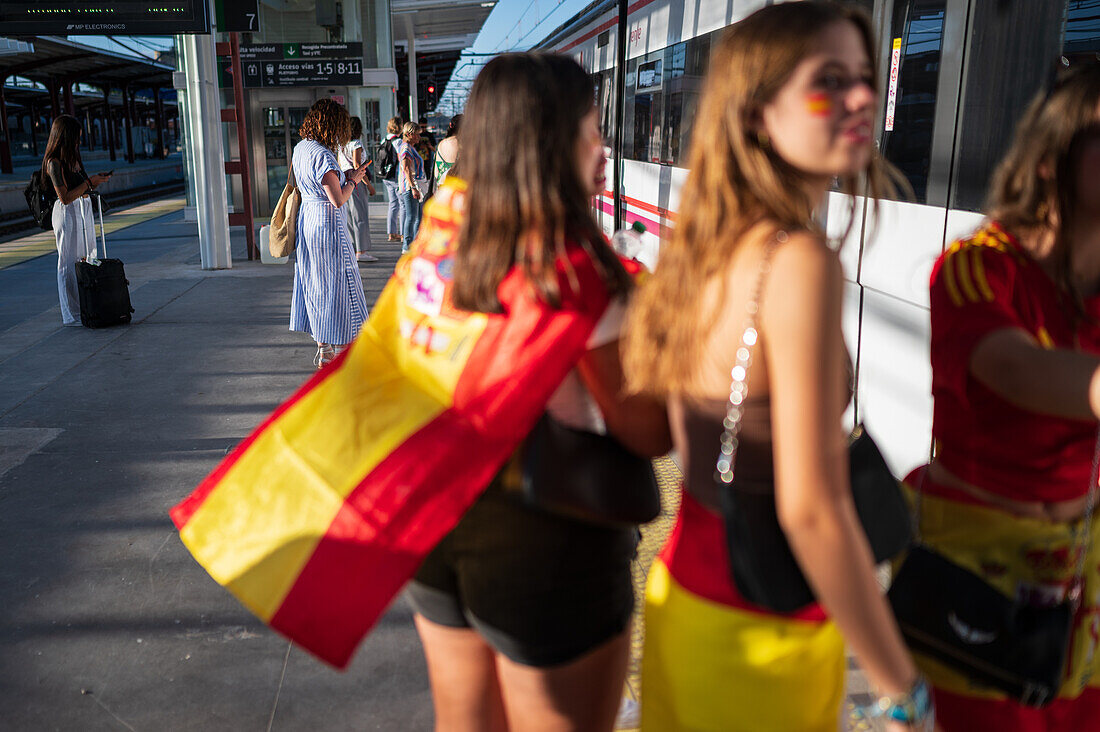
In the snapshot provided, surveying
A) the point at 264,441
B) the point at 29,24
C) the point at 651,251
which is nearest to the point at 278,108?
the point at 29,24

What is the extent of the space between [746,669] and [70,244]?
7956 mm

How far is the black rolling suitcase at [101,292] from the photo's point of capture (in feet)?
24.5

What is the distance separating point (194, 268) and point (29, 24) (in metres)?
3.08

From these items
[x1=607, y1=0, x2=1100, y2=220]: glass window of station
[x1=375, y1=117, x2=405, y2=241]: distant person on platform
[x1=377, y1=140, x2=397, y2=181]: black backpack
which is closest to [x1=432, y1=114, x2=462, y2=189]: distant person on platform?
[x1=375, y1=117, x2=405, y2=241]: distant person on platform

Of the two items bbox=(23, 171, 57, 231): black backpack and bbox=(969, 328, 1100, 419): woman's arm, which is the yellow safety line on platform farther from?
bbox=(969, 328, 1100, 419): woman's arm

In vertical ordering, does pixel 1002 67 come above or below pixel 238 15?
below

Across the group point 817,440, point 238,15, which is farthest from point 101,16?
point 817,440

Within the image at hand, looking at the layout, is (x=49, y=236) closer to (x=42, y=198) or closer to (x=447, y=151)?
(x=42, y=198)

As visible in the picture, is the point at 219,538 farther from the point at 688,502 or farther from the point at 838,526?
the point at 838,526

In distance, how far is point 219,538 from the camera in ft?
4.61

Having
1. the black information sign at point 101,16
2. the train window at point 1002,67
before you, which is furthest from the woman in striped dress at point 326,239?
the black information sign at point 101,16

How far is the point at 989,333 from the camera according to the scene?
133cm

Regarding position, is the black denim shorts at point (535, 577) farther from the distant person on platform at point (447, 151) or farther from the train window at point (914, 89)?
the distant person on platform at point (447, 151)

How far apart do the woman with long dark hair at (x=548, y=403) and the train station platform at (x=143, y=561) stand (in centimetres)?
52
